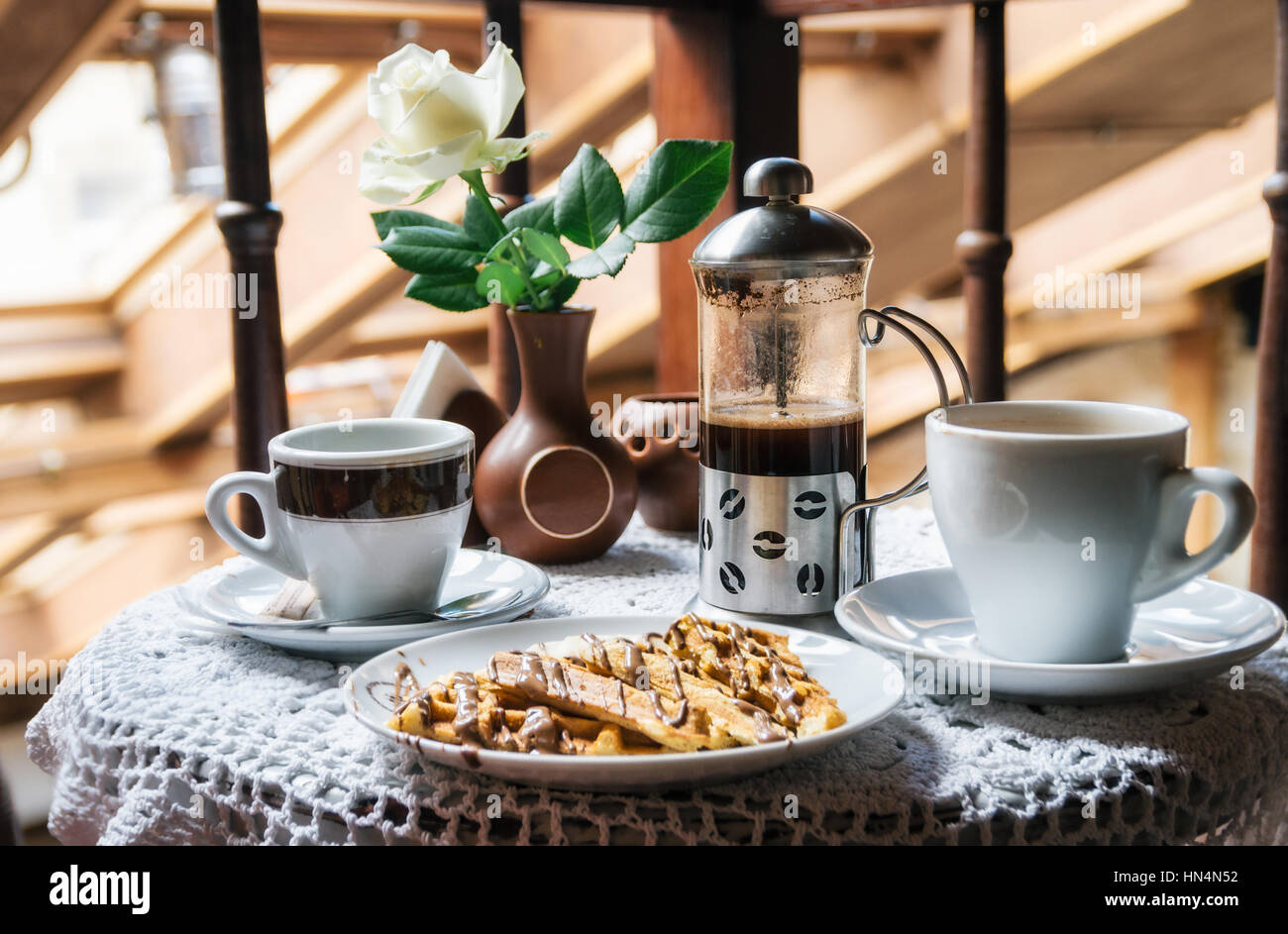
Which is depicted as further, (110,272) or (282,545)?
(110,272)

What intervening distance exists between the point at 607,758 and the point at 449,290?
457 millimetres

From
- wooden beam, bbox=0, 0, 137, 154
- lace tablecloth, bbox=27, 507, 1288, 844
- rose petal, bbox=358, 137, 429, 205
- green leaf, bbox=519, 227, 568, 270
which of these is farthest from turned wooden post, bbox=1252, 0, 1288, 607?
wooden beam, bbox=0, 0, 137, 154

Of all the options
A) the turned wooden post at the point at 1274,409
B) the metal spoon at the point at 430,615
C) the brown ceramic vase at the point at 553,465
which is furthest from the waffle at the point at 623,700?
the turned wooden post at the point at 1274,409

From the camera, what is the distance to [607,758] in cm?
50

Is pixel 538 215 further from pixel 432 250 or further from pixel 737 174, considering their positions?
pixel 737 174

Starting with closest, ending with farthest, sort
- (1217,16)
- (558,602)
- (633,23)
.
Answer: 1. (558,602)
2. (1217,16)
3. (633,23)

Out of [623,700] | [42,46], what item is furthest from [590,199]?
[42,46]

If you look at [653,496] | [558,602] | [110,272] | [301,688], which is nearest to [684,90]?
[653,496]

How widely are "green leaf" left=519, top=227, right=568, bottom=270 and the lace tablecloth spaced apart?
31 cm

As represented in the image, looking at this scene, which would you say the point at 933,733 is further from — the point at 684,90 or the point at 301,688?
the point at 684,90

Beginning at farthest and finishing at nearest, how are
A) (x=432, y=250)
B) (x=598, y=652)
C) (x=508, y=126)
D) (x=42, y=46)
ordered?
1. (x=42, y=46)
2. (x=508, y=126)
3. (x=432, y=250)
4. (x=598, y=652)

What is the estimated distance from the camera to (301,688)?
651 mm
